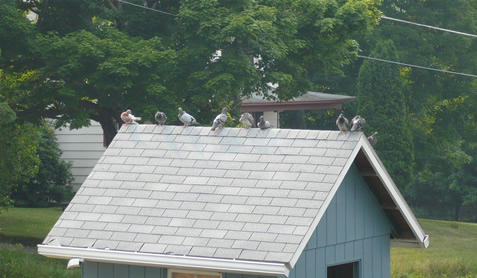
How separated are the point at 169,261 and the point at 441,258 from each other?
15.3 m

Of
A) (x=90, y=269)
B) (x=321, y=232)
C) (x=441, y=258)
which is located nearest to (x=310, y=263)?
(x=321, y=232)

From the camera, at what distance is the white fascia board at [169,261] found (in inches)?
415

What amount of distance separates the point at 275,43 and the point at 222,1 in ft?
5.97

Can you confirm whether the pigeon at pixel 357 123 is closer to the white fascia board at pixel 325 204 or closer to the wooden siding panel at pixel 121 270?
the white fascia board at pixel 325 204

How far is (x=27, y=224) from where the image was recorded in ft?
93.2

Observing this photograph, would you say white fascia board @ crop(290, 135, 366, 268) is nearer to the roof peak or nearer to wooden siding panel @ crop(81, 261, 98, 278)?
the roof peak

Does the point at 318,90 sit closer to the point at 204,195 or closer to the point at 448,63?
the point at 448,63

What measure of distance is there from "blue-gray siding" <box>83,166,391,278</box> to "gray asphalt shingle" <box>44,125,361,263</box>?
550 mm

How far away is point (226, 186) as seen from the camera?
1196 cm

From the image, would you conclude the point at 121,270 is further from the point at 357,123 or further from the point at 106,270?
the point at 357,123

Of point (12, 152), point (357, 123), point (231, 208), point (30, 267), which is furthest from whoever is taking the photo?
point (12, 152)

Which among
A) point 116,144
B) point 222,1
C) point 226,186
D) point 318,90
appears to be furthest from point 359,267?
point 318,90

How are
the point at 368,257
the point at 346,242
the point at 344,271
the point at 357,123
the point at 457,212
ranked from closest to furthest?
the point at 357,123
the point at 346,242
the point at 368,257
the point at 344,271
the point at 457,212

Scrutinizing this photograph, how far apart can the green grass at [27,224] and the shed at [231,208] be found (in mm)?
13370
